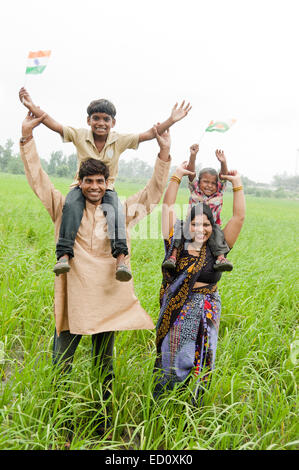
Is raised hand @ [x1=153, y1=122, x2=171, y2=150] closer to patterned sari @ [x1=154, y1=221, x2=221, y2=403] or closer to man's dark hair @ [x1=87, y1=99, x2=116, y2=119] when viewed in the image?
man's dark hair @ [x1=87, y1=99, x2=116, y2=119]

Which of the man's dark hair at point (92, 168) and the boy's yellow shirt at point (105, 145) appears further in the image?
the boy's yellow shirt at point (105, 145)

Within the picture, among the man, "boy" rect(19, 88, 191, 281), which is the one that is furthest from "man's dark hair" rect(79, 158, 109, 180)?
"boy" rect(19, 88, 191, 281)

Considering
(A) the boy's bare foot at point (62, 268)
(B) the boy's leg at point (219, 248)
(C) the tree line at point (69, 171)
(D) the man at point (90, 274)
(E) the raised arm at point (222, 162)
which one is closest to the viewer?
(A) the boy's bare foot at point (62, 268)

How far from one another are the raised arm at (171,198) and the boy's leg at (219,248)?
0.79 feet

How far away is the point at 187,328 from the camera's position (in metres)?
1.83

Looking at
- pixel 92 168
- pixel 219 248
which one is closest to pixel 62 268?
pixel 92 168

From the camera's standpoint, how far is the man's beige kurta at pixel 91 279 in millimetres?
1625

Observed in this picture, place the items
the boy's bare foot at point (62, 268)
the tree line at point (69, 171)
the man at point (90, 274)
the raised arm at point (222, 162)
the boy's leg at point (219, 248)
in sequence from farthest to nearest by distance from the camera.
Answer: the tree line at point (69, 171) → the raised arm at point (222, 162) → the boy's leg at point (219, 248) → the man at point (90, 274) → the boy's bare foot at point (62, 268)

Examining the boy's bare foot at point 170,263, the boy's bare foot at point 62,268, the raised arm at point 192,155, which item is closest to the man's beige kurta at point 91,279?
the boy's bare foot at point 62,268

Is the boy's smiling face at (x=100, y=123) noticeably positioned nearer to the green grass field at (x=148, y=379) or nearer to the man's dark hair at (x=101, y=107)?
the man's dark hair at (x=101, y=107)

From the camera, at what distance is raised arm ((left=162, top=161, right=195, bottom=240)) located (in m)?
1.86

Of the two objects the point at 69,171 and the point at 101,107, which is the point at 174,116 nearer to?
the point at 101,107

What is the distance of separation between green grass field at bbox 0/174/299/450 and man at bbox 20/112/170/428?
215 mm

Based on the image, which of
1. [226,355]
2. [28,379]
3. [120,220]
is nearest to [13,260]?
[28,379]
